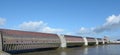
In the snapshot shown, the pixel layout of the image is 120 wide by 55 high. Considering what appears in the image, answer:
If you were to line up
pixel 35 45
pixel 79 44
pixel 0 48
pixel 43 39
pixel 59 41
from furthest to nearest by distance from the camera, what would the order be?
pixel 79 44 → pixel 59 41 → pixel 43 39 → pixel 35 45 → pixel 0 48

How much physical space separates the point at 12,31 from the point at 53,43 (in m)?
26.0

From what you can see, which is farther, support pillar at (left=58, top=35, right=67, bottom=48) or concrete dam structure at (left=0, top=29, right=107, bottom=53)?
support pillar at (left=58, top=35, right=67, bottom=48)

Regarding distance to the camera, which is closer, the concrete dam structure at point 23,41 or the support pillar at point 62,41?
the concrete dam structure at point 23,41

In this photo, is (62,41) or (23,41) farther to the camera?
(62,41)

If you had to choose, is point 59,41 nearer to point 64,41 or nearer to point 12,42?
point 64,41

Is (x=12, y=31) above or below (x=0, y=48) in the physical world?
above

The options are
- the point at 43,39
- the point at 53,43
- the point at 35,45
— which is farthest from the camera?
the point at 53,43

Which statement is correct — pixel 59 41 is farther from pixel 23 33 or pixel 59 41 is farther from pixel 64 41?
pixel 23 33

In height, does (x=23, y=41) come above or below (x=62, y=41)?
above

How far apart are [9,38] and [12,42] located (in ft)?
4.98

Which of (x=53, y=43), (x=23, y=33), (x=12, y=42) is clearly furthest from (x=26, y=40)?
(x=53, y=43)

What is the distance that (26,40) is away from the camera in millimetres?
64250

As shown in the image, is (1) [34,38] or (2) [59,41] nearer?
(1) [34,38]

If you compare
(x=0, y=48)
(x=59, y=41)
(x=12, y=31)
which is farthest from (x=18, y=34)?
(x=59, y=41)
